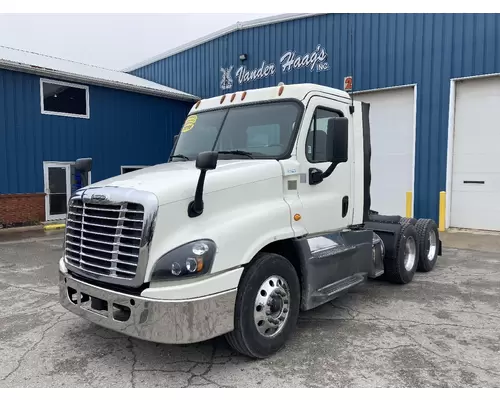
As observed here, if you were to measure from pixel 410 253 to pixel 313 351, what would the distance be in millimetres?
3373

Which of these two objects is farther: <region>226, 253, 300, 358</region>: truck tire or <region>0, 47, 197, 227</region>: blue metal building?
<region>0, 47, 197, 227</region>: blue metal building

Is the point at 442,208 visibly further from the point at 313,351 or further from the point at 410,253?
the point at 313,351

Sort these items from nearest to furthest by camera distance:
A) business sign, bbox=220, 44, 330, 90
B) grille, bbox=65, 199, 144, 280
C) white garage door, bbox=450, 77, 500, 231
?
grille, bbox=65, 199, 144, 280 < white garage door, bbox=450, 77, 500, 231 < business sign, bbox=220, 44, 330, 90

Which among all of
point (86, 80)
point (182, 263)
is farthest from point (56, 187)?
point (182, 263)

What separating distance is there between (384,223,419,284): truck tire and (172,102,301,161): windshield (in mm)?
3025

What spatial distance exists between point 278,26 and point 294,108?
40.4 feet

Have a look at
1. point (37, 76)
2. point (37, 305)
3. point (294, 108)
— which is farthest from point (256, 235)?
point (37, 76)

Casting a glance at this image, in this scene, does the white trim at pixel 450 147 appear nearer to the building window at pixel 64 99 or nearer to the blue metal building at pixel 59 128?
the blue metal building at pixel 59 128

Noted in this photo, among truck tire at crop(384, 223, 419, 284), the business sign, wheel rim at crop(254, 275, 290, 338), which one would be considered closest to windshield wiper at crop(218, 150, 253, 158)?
wheel rim at crop(254, 275, 290, 338)

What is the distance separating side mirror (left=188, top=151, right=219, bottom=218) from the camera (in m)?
3.21

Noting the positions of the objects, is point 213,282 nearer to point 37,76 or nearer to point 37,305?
point 37,305

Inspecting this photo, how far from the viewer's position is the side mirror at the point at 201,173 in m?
3.21

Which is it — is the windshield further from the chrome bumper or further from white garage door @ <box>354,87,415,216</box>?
white garage door @ <box>354,87,415,216</box>

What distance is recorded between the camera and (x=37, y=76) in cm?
1366
